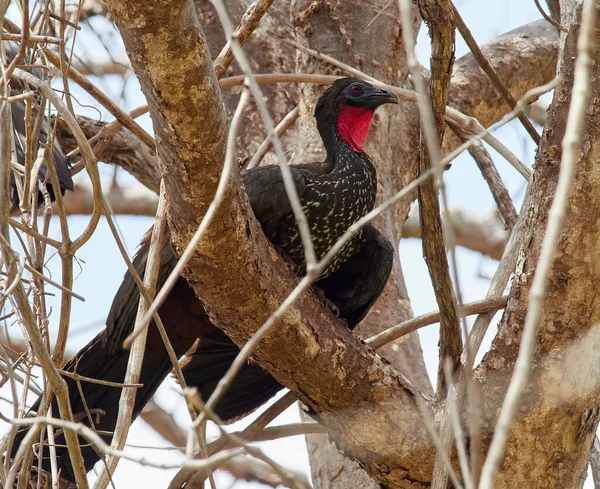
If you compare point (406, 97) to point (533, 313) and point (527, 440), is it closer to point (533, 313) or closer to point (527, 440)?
point (527, 440)

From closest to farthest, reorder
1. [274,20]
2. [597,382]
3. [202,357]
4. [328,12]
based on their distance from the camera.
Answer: [597,382] → [202,357] → [328,12] → [274,20]

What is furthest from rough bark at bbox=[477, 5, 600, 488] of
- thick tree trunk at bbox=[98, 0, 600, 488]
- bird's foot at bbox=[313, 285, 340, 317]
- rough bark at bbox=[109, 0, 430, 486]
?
bird's foot at bbox=[313, 285, 340, 317]

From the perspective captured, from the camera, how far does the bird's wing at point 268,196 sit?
3402 millimetres

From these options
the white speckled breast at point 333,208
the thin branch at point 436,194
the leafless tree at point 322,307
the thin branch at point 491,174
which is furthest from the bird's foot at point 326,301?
the thin branch at point 491,174

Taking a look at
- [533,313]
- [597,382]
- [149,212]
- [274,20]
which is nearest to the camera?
[533,313]

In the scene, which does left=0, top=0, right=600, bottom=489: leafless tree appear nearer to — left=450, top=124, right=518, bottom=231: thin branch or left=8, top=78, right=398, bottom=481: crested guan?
left=8, top=78, right=398, bottom=481: crested guan

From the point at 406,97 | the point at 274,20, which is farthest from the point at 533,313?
the point at 274,20

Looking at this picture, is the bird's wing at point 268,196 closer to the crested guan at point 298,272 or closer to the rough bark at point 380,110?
the crested guan at point 298,272

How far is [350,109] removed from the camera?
437cm

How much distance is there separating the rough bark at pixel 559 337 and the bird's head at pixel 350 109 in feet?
4.96

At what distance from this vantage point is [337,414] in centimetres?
333

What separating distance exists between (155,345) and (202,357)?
0.87ft

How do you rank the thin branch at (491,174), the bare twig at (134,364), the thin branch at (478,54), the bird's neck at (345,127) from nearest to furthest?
1. the bare twig at (134,364)
2. the thin branch at (478,54)
3. the bird's neck at (345,127)
4. the thin branch at (491,174)

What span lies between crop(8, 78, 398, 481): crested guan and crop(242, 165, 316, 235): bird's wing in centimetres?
3
